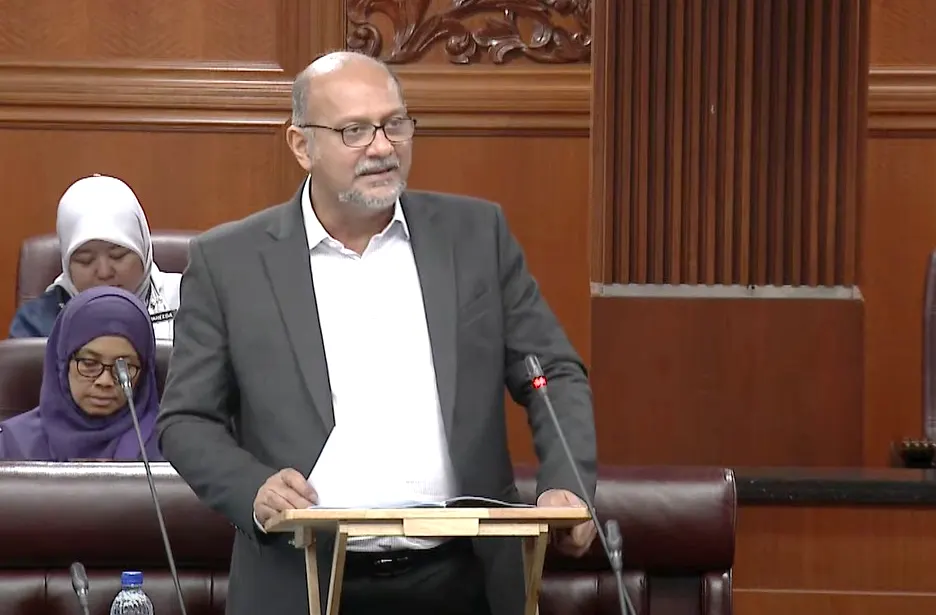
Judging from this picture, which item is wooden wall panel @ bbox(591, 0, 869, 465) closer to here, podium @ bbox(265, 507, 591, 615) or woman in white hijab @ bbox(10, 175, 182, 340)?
woman in white hijab @ bbox(10, 175, 182, 340)

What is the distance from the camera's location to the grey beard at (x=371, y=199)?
208 centimetres

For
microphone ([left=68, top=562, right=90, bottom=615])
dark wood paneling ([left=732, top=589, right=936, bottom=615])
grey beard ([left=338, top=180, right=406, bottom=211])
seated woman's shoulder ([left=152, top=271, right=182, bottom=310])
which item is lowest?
dark wood paneling ([left=732, top=589, right=936, bottom=615])

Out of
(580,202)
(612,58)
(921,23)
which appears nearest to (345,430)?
(612,58)

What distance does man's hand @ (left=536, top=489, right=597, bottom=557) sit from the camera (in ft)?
6.16

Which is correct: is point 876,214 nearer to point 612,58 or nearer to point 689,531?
point 612,58

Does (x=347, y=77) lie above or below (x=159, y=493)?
above

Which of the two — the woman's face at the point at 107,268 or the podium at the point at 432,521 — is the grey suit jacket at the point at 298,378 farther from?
the woman's face at the point at 107,268

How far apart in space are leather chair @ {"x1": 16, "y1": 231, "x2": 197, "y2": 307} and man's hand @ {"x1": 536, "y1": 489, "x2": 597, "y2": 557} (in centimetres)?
243

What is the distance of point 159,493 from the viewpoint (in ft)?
7.55

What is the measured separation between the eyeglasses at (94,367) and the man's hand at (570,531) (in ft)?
4.85

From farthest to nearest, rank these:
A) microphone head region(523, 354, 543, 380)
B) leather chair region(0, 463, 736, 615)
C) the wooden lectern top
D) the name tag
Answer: the name tag < leather chair region(0, 463, 736, 615) < microphone head region(523, 354, 543, 380) < the wooden lectern top

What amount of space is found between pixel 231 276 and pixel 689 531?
0.71 metres

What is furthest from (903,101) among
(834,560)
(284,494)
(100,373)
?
(284,494)

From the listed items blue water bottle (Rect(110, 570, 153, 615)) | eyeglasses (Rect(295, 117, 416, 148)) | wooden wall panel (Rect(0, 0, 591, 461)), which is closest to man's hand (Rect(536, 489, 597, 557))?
eyeglasses (Rect(295, 117, 416, 148))
